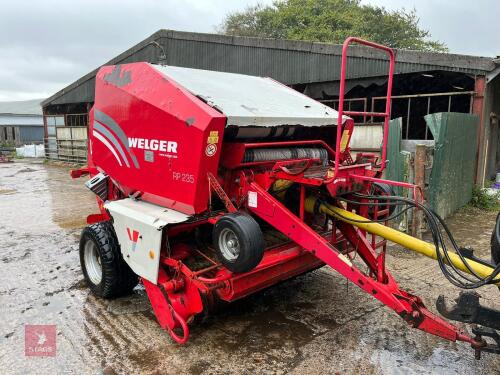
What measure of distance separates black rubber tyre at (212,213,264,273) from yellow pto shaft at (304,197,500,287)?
2.35 feet

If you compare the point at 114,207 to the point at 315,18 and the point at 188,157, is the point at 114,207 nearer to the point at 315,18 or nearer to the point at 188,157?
the point at 188,157

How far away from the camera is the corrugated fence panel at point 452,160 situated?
6501 mm

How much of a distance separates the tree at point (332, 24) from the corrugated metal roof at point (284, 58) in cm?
1464

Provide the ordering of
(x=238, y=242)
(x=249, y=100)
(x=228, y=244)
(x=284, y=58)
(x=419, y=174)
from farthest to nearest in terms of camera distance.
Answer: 1. (x=284, y=58)
2. (x=419, y=174)
3. (x=249, y=100)
4. (x=228, y=244)
5. (x=238, y=242)

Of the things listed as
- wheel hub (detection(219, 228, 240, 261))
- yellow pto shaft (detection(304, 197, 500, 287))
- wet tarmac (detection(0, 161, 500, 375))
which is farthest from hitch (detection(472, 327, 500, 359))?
wheel hub (detection(219, 228, 240, 261))

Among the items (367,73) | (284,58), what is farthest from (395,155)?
(284,58)

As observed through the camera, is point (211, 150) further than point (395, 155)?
No

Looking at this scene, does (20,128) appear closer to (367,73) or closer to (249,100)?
(367,73)

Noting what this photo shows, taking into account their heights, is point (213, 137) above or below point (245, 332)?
above

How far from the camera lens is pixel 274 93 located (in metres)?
4.49

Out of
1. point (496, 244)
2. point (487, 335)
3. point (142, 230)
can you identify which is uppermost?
point (496, 244)

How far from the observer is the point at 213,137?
318 cm

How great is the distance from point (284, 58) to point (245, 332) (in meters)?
8.31

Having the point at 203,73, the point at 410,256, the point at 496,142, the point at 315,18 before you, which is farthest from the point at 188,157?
the point at 315,18
